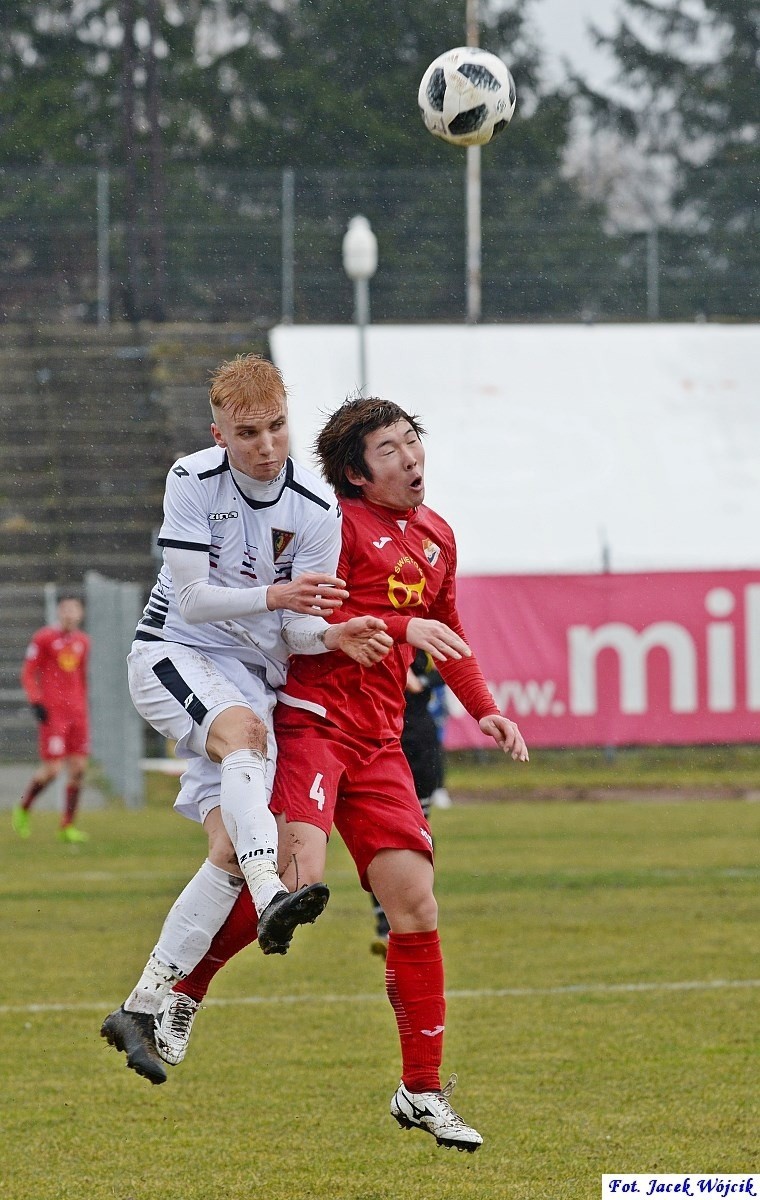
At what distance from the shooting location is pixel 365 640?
5.32 m

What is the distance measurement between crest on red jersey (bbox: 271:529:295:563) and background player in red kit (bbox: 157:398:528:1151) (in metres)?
0.25

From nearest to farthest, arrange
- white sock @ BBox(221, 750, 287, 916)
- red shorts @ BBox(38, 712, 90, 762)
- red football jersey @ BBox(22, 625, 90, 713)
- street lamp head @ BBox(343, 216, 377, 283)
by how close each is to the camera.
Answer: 1. white sock @ BBox(221, 750, 287, 916)
2. red shorts @ BBox(38, 712, 90, 762)
3. red football jersey @ BBox(22, 625, 90, 713)
4. street lamp head @ BBox(343, 216, 377, 283)

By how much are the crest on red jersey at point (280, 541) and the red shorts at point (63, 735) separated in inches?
460

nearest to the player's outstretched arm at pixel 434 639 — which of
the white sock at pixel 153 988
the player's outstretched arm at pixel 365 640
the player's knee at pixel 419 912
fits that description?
the player's outstretched arm at pixel 365 640

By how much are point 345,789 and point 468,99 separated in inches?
113

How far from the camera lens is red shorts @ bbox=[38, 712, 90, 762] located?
55.3 ft

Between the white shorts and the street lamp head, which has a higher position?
the street lamp head

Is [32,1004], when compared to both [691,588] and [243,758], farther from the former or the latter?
[691,588]

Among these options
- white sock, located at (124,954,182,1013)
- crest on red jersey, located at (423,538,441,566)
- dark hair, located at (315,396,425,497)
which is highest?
dark hair, located at (315,396,425,497)

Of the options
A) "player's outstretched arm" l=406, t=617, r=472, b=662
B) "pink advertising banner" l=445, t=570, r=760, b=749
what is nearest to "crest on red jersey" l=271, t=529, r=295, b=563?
"player's outstretched arm" l=406, t=617, r=472, b=662

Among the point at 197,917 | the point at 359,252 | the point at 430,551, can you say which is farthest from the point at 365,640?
the point at 359,252

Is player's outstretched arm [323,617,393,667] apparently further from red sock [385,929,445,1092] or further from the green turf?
the green turf

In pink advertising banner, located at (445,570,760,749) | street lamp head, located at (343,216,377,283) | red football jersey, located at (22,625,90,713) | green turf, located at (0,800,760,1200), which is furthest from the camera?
pink advertising banner, located at (445,570,760,749)

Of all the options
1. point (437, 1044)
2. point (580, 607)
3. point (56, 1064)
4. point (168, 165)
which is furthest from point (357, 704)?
point (168, 165)
